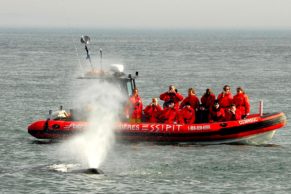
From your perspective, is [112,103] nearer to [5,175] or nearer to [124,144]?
[124,144]

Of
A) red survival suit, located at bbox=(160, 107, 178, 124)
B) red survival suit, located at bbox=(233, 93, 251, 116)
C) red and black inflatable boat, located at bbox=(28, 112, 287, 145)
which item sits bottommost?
red and black inflatable boat, located at bbox=(28, 112, 287, 145)

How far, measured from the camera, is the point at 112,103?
30.5 metres

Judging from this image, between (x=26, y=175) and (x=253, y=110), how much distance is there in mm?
19909

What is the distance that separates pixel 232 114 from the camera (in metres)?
29.6

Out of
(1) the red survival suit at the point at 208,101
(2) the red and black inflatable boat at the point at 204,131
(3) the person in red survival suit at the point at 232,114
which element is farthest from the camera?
(1) the red survival suit at the point at 208,101

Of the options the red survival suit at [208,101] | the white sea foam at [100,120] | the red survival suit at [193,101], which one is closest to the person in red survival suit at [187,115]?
the red survival suit at [193,101]

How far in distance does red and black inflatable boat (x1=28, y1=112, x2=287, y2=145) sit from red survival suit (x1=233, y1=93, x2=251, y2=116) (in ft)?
1.35

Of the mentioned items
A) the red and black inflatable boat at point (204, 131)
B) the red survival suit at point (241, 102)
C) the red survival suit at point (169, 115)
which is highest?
the red survival suit at point (241, 102)

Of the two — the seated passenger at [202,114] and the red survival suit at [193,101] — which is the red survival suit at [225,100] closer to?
the seated passenger at [202,114]

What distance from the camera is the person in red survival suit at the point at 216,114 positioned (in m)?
29.6

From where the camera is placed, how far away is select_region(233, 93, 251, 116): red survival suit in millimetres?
29906

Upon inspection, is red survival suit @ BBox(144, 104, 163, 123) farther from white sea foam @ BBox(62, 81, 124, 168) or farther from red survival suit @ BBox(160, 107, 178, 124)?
white sea foam @ BBox(62, 81, 124, 168)

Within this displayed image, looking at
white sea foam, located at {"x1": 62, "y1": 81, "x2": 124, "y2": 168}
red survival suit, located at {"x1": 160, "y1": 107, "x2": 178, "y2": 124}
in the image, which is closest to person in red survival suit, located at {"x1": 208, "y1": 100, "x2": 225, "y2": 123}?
red survival suit, located at {"x1": 160, "y1": 107, "x2": 178, "y2": 124}

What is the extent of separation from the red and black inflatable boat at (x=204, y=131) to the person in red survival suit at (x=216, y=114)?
1.65 feet
